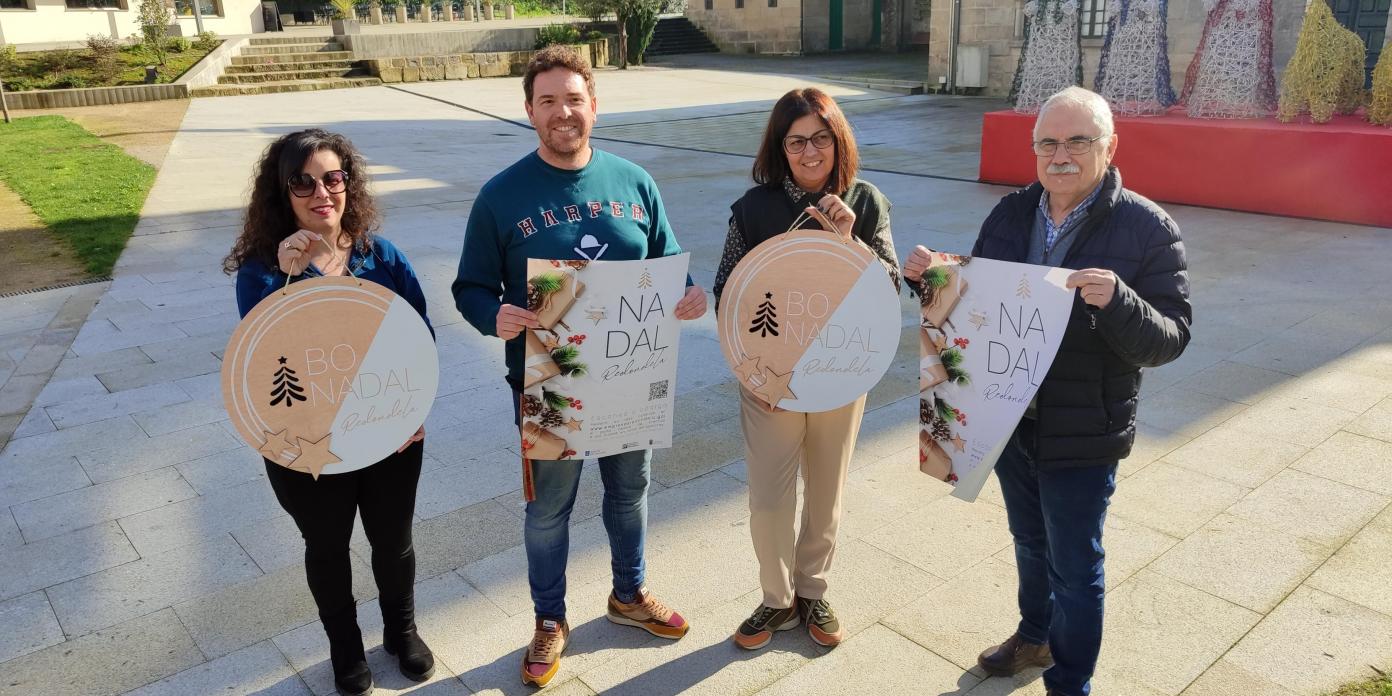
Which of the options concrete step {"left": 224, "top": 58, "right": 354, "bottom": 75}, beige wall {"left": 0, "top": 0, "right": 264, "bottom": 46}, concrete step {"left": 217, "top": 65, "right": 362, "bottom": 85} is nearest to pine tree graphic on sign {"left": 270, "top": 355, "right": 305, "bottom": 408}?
concrete step {"left": 217, "top": 65, "right": 362, "bottom": 85}

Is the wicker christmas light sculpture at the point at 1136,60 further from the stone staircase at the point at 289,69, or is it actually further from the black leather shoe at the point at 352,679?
the stone staircase at the point at 289,69

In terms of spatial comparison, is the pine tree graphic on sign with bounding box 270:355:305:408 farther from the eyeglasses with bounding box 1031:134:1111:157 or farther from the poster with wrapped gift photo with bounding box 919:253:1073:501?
the eyeglasses with bounding box 1031:134:1111:157

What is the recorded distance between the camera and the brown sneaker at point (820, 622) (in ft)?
10.2

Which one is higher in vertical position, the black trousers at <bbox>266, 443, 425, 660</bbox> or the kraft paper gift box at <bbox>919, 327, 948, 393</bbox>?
the kraft paper gift box at <bbox>919, 327, 948, 393</bbox>

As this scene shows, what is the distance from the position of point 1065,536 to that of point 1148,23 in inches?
370

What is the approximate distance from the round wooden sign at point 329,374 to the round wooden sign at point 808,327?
921 mm

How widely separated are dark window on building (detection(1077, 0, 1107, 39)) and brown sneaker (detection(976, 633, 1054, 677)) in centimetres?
1650

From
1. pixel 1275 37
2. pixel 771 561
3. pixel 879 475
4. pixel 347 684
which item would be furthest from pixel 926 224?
pixel 1275 37

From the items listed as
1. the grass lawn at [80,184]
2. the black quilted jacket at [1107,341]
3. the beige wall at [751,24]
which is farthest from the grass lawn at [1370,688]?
the beige wall at [751,24]

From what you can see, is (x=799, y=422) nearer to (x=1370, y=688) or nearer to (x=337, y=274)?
(x=337, y=274)

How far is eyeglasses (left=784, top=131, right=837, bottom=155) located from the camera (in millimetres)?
2709

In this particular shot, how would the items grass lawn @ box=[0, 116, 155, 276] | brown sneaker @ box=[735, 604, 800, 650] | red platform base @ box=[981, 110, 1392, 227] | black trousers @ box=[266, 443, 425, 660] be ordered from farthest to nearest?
grass lawn @ box=[0, 116, 155, 276]
red platform base @ box=[981, 110, 1392, 227]
brown sneaker @ box=[735, 604, 800, 650]
black trousers @ box=[266, 443, 425, 660]

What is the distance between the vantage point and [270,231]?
2.59 m

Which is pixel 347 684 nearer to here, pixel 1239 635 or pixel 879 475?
pixel 879 475
